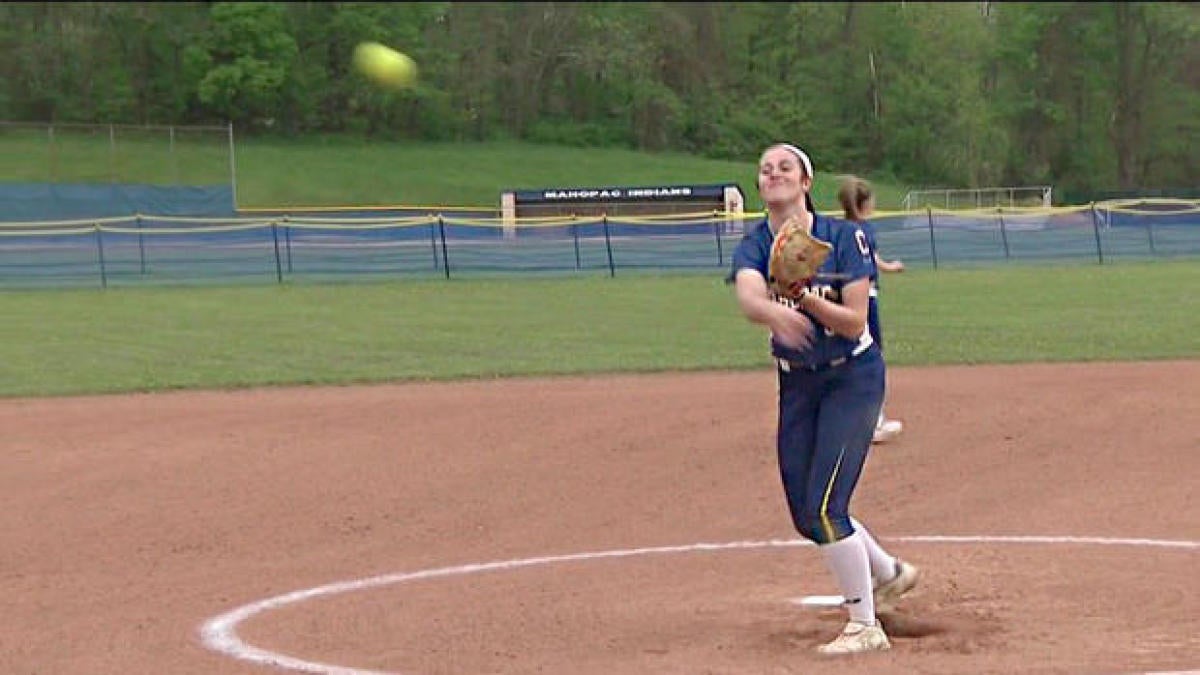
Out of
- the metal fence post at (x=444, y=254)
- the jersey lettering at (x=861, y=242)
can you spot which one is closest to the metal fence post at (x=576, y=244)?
the metal fence post at (x=444, y=254)

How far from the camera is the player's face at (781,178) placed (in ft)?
20.1

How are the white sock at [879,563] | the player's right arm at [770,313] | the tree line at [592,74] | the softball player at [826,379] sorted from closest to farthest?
1. the player's right arm at [770,313]
2. the softball player at [826,379]
3. the white sock at [879,563]
4. the tree line at [592,74]

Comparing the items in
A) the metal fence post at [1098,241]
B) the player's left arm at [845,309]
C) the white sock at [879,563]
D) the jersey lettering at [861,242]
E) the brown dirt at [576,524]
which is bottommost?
the metal fence post at [1098,241]

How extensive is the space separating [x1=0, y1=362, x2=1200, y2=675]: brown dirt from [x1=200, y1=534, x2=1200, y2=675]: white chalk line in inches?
3.3

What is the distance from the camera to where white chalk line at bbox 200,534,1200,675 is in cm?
630

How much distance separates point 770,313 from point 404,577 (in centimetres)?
304

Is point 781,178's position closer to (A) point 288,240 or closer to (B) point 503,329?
(B) point 503,329

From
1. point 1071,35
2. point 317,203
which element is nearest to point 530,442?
point 317,203

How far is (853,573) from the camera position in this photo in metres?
6.36

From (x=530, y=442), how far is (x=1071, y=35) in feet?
179

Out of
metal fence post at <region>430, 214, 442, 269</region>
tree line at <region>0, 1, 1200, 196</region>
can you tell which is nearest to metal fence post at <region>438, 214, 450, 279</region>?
metal fence post at <region>430, 214, 442, 269</region>

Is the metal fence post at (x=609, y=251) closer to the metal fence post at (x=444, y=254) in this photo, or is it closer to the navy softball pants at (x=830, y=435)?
the metal fence post at (x=444, y=254)

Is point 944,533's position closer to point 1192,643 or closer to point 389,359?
point 1192,643

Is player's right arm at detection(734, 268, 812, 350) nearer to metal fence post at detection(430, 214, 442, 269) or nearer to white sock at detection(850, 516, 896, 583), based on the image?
white sock at detection(850, 516, 896, 583)
